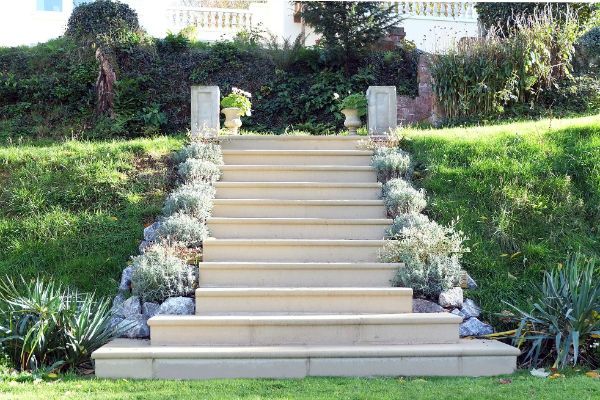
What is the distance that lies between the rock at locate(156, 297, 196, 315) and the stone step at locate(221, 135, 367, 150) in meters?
3.50

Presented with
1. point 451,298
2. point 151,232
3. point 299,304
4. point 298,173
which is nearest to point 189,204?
point 151,232

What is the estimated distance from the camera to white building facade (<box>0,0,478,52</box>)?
1702 centimetres

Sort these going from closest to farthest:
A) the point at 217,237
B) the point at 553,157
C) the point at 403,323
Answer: the point at 403,323 → the point at 217,237 → the point at 553,157

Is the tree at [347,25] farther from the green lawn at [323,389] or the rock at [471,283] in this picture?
the green lawn at [323,389]

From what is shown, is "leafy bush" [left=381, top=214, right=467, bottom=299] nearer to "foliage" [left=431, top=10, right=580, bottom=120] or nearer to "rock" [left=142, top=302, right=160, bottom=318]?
"rock" [left=142, top=302, right=160, bottom=318]

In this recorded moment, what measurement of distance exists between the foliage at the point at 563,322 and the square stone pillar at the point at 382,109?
14.3ft

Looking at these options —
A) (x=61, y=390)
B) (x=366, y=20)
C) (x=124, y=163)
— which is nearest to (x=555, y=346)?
(x=61, y=390)

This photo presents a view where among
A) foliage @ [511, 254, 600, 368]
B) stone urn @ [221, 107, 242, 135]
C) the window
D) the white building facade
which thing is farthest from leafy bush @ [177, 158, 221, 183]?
the window

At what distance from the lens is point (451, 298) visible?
251 inches

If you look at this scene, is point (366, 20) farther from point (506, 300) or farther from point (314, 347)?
point (314, 347)

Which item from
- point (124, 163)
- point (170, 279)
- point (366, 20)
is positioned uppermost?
point (366, 20)

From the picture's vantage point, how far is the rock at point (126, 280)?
6688 millimetres

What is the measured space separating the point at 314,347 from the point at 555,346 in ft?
6.14

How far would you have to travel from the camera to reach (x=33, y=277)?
701 cm
